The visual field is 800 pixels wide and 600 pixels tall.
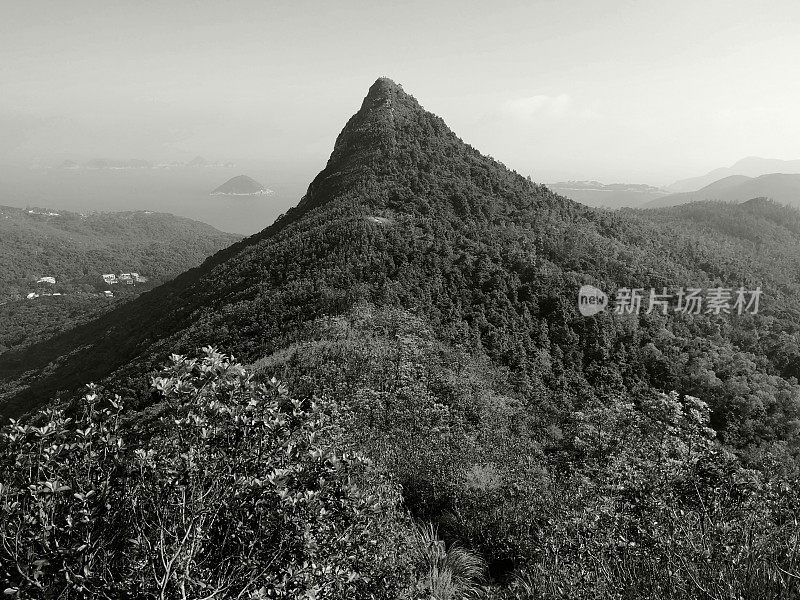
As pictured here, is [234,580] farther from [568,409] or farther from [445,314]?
[445,314]

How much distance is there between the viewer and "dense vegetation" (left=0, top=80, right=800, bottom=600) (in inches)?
360

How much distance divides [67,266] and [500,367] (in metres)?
163

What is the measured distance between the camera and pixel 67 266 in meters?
153

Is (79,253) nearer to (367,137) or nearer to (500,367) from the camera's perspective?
(367,137)

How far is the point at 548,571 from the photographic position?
29.6ft
